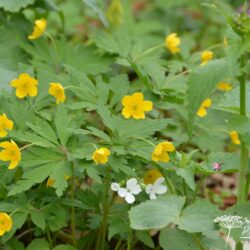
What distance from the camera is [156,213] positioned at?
6.88 ft

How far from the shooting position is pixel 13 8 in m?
3.00

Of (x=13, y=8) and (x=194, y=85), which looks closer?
(x=194, y=85)

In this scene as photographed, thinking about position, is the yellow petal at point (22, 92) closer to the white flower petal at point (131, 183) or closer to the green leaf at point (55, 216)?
the green leaf at point (55, 216)

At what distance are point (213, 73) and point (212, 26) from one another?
332 cm

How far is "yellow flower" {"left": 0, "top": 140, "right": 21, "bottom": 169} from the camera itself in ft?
7.18

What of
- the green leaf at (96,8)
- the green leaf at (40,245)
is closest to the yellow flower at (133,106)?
the green leaf at (40,245)

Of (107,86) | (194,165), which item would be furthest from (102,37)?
(194,165)

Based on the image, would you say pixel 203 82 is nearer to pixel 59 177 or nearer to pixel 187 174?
pixel 187 174

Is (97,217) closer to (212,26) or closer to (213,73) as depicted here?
(213,73)

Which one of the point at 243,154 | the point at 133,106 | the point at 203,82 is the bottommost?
the point at 243,154

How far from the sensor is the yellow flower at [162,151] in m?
2.22

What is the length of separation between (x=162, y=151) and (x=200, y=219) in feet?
0.98

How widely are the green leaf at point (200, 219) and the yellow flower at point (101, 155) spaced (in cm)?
33

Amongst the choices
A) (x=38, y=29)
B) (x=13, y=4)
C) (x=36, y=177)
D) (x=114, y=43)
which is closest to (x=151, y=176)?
(x=36, y=177)
